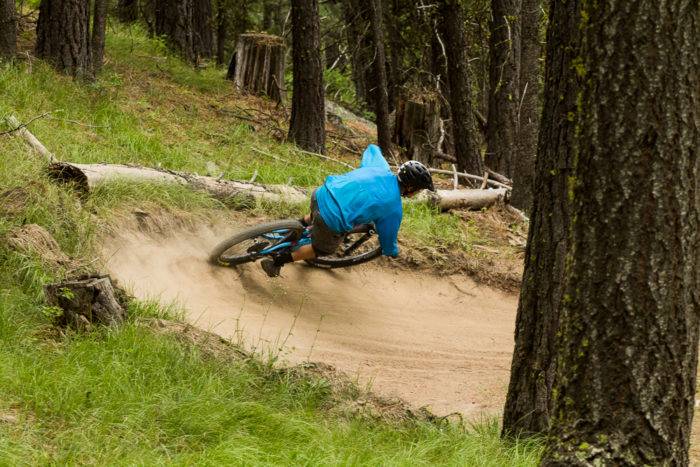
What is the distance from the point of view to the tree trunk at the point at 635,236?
3.90 metres

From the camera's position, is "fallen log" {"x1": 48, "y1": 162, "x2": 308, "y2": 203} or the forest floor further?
"fallen log" {"x1": 48, "y1": 162, "x2": 308, "y2": 203}

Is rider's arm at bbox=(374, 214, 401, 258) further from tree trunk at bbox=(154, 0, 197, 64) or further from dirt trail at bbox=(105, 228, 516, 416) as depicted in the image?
tree trunk at bbox=(154, 0, 197, 64)

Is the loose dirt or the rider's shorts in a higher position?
the rider's shorts

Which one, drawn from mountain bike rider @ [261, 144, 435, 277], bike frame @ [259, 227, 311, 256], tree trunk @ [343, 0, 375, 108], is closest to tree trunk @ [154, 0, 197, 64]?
tree trunk @ [343, 0, 375, 108]

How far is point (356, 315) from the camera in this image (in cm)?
941

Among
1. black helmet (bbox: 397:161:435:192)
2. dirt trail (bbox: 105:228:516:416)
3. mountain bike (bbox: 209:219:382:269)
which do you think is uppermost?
black helmet (bbox: 397:161:435:192)

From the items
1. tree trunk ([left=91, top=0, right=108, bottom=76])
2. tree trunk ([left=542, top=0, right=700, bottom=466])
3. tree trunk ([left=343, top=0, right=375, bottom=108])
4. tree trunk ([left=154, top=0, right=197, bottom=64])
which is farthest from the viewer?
tree trunk ([left=154, top=0, right=197, bottom=64])

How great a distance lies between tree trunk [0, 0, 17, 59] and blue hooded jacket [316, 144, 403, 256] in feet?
20.0

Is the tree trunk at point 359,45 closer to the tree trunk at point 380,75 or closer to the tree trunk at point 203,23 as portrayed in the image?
the tree trunk at point 380,75

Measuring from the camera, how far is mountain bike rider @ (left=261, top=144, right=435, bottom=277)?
835cm

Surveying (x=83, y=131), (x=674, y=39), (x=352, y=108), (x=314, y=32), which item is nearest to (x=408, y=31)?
(x=352, y=108)

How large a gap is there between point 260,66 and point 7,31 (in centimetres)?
469

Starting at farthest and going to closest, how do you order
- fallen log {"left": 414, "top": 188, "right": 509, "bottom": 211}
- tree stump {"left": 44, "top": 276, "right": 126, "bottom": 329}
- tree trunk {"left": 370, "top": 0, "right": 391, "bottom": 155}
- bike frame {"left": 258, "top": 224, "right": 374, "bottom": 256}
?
1. tree trunk {"left": 370, "top": 0, "right": 391, "bottom": 155}
2. fallen log {"left": 414, "top": 188, "right": 509, "bottom": 211}
3. bike frame {"left": 258, "top": 224, "right": 374, "bottom": 256}
4. tree stump {"left": 44, "top": 276, "right": 126, "bottom": 329}

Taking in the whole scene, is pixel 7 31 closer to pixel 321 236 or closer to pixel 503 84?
pixel 321 236
